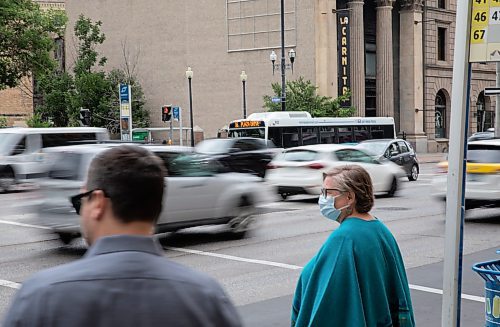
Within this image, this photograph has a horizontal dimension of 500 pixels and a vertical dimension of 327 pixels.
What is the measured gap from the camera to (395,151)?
28453 millimetres

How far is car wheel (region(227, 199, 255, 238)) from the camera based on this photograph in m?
14.3

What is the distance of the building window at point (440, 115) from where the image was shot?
60.6 metres

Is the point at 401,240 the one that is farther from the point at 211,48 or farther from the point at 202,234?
the point at 211,48

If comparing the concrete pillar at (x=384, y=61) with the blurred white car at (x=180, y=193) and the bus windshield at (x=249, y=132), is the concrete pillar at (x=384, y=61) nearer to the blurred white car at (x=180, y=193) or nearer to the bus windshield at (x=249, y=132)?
the bus windshield at (x=249, y=132)

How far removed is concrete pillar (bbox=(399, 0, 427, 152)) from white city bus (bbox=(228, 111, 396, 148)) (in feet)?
65.1

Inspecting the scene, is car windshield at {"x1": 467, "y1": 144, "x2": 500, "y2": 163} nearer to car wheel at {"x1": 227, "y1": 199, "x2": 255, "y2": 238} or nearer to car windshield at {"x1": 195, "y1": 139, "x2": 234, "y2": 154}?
car wheel at {"x1": 227, "y1": 199, "x2": 255, "y2": 238}

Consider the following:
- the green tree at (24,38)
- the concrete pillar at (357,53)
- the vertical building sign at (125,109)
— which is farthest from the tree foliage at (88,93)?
the vertical building sign at (125,109)

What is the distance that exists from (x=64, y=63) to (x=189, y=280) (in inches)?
2699

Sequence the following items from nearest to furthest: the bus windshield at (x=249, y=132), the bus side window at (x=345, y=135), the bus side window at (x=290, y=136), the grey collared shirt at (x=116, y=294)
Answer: the grey collared shirt at (x=116, y=294) < the bus windshield at (x=249, y=132) < the bus side window at (x=290, y=136) < the bus side window at (x=345, y=135)

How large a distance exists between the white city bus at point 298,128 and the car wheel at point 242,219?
62.3ft

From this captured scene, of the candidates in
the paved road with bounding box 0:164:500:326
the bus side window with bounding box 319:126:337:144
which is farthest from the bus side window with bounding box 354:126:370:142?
the paved road with bounding box 0:164:500:326

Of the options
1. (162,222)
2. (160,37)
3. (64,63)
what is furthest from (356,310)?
(64,63)

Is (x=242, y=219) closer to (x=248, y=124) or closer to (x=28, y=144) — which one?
(x=28, y=144)

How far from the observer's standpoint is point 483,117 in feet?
202
